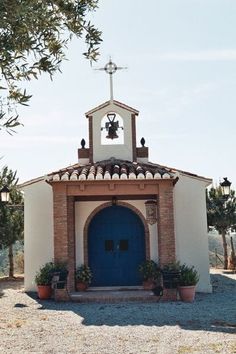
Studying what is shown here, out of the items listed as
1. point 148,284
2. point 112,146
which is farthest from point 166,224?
point 112,146

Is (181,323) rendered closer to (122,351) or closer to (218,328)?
(218,328)

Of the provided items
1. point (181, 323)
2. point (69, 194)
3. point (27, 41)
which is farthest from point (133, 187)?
point (27, 41)

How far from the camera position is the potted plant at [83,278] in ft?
45.2

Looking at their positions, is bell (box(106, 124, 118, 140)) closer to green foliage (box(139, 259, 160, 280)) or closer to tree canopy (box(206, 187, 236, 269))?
green foliage (box(139, 259, 160, 280))

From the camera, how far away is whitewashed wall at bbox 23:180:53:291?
48.3ft

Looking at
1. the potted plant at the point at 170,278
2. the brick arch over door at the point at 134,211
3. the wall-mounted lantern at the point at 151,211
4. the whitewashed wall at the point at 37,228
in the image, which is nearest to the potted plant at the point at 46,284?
the whitewashed wall at the point at 37,228

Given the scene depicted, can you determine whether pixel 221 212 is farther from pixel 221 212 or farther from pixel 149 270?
pixel 149 270

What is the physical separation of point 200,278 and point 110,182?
4563mm

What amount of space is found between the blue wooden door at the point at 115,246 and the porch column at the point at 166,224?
2.00m

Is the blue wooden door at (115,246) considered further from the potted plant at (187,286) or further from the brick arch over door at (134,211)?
the potted plant at (187,286)

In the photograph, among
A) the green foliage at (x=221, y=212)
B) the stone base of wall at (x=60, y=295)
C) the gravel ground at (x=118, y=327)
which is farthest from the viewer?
the green foliage at (x=221, y=212)

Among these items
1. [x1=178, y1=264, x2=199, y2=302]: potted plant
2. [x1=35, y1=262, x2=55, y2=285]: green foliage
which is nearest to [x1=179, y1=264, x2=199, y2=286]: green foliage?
[x1=178, y1=264, x2=199, y2=302]: potted plant

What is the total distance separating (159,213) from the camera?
13125 mm

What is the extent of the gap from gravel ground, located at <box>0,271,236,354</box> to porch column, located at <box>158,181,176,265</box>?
151 cm
